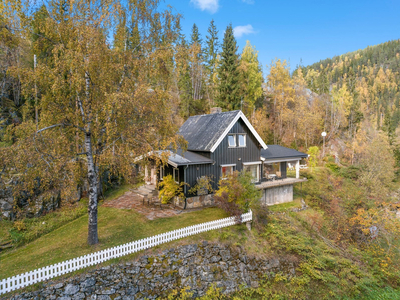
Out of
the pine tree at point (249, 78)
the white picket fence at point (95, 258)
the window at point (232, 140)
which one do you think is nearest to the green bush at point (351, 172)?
the pine tree at point (249, 78)

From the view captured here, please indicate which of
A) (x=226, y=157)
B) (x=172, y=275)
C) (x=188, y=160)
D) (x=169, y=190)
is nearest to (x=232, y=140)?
(x=226, y=157)

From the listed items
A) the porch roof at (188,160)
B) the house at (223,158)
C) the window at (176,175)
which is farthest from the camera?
the window at (176,175)

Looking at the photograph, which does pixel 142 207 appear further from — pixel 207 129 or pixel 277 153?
pixel 277 153

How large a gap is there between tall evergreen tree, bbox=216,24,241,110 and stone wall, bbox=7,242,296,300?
76.2 ft

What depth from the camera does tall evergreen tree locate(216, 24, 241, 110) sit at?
103 feet

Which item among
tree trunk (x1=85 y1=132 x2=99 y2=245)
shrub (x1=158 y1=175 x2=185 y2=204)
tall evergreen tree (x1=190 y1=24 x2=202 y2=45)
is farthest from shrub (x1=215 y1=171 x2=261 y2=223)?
tall evergreen tree (x1=190 y1=24 x2=202 y2=45)

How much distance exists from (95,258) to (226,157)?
11.3 meters

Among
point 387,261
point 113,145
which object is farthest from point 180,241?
point 387,261

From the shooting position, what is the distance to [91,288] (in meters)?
8.41

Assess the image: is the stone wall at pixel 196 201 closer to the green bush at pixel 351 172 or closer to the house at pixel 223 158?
the house at pixel 223 158

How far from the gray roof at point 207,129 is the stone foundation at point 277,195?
6694 mm

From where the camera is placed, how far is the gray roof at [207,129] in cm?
1711

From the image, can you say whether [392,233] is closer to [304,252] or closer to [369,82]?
[304,252]

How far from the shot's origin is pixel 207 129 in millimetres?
18750
